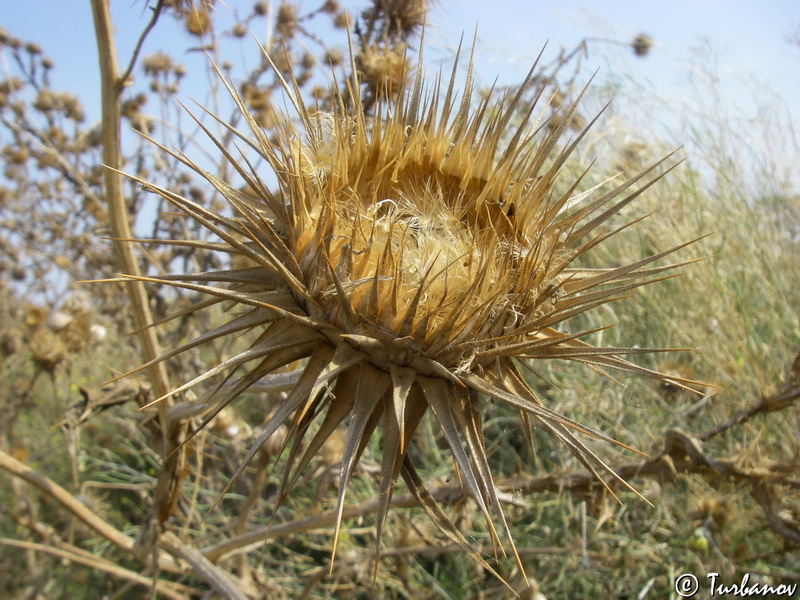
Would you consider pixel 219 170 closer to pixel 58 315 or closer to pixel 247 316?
pixel 58 315

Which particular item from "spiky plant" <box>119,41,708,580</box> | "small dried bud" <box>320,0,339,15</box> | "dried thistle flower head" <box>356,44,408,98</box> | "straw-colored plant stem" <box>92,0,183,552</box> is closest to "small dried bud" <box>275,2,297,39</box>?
"small dried bud" <box>320,0,339,15</box>

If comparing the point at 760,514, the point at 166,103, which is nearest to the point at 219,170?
the point at 166,103

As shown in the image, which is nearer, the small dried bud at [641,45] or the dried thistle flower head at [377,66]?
the dried thistle flower head at [377,66]

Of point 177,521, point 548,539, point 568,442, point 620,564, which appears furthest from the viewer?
point 177,521

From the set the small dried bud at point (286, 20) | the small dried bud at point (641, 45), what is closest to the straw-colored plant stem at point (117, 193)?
the small dried bud at point (286, 20)

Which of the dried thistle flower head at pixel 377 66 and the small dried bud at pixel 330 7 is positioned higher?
the small dried bud at pixel 330 7

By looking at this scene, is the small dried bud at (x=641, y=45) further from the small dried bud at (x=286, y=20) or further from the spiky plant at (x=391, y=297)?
the spiky plant at (x=391, y=297)

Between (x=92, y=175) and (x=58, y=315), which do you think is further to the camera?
(x=92, y=175)

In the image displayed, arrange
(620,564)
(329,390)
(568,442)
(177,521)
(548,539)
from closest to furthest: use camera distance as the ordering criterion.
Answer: (568,442) → (329,390) → (620,564) → (548,539) → (177,521)
